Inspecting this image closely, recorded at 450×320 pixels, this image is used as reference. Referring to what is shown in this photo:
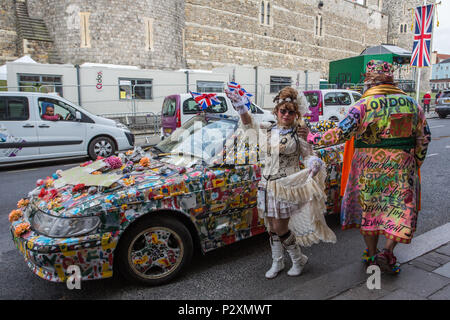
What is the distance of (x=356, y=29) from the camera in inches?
1863

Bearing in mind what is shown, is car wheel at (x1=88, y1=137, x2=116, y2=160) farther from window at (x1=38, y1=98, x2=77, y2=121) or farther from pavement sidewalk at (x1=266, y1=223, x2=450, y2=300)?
pavement sidewalk at (x1=266, y1=223, x2=450, y2=300)

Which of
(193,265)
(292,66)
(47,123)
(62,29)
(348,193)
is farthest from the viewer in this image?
(292,66)

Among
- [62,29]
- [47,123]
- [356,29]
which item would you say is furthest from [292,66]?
[47,123]

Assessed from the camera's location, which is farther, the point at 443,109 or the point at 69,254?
the point at 443,109

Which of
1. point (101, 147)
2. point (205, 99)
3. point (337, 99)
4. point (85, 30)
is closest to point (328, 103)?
point (337, 99)

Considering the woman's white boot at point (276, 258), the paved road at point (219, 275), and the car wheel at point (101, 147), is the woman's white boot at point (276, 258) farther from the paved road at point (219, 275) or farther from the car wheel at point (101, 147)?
the car wheel at point (101, 147)

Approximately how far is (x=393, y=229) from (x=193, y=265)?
1.87 meters

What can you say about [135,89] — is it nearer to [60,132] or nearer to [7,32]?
[60,132]

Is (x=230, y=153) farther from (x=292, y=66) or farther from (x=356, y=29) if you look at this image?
(x=356, y=29)

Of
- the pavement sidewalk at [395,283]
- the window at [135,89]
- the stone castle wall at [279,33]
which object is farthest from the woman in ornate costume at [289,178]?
the stone castle wall at [279,33]

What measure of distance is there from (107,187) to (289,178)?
1.55 m

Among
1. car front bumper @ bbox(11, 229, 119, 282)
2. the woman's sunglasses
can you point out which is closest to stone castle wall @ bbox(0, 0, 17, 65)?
car front bumper @ bbox(11, 229, 119, 282)

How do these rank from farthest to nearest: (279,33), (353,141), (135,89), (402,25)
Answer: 1. (402,25)
2. (279,33)
3. (135,89)
4. (353,141)

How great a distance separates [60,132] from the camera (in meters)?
9.16
